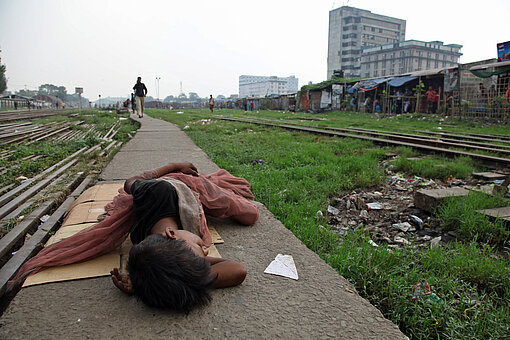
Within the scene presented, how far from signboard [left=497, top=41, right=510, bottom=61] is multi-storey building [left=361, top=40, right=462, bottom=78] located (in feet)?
243

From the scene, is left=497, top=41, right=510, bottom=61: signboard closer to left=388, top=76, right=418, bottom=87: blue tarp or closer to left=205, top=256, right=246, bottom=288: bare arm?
left=388, top=76, right=418, bottom=87: blue tarp

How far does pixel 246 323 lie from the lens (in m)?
1.44

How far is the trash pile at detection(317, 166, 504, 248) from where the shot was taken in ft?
9.25

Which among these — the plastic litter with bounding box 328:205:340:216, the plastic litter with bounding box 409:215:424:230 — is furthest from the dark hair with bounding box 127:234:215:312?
the plastic litter with bounding box 409:215:424:230

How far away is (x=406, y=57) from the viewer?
265 ft

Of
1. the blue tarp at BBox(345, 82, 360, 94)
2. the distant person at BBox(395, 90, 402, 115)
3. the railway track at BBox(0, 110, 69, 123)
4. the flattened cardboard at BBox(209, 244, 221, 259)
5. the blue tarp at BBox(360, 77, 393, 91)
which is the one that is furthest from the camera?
the blue tarp at BBox(345, 82, 360, 94)

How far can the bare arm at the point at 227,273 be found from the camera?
1688 millimetres

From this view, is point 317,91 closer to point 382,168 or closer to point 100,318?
point 382,168

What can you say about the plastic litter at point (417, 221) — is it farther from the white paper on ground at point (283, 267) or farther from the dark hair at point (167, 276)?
the dark hair at point (167, 276)

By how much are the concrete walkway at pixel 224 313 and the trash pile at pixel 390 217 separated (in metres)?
1.10

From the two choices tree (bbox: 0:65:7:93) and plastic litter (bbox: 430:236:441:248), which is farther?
tree (bbox: 0:65:7:93)

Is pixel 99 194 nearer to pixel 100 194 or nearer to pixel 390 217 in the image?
pixel 100 194

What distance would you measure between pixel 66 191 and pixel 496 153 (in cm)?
693

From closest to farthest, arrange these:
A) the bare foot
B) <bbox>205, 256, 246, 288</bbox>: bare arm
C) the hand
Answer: the bare foot, <bbox>205, 256, 246, 288</bbox>: bare arm, the hand
